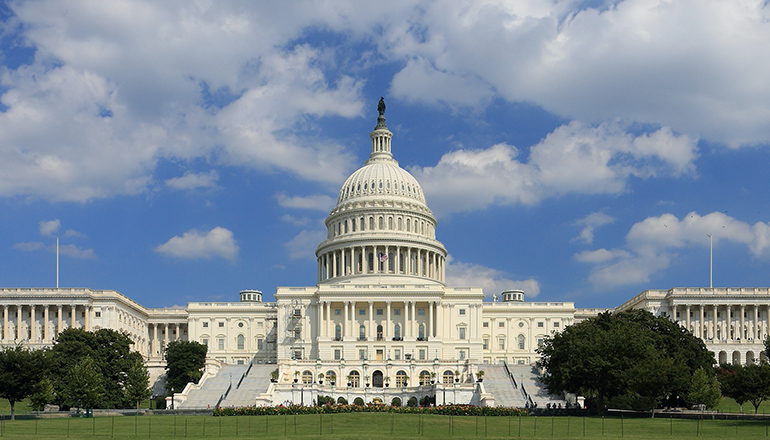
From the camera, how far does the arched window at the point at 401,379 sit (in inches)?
4745

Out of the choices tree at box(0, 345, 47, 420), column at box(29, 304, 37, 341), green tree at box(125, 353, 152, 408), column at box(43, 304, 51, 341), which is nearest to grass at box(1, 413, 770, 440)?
tree at box(0, 345, 47, 420)

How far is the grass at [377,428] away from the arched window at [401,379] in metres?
36.9

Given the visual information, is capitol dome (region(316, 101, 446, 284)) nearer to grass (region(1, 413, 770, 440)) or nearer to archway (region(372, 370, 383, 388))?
archway (region(372, 370, 383, 388))

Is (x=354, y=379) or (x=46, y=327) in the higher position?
(x=46, y=327)

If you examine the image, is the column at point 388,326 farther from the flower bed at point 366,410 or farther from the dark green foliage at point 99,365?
the flower bed at point 366,410

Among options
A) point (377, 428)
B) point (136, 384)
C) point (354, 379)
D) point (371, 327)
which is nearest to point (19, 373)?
point (136, 384)

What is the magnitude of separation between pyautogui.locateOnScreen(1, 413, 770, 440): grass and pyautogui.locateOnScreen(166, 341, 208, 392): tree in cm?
3986

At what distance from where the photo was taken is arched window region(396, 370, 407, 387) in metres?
121

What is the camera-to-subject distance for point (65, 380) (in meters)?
102

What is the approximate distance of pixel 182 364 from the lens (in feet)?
405

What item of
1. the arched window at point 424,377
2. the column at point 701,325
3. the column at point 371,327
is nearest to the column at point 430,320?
the column at point 371,327

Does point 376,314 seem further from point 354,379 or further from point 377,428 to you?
point 377,428

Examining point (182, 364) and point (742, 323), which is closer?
point (182, 364)

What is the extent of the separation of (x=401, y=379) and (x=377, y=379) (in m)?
3.47
